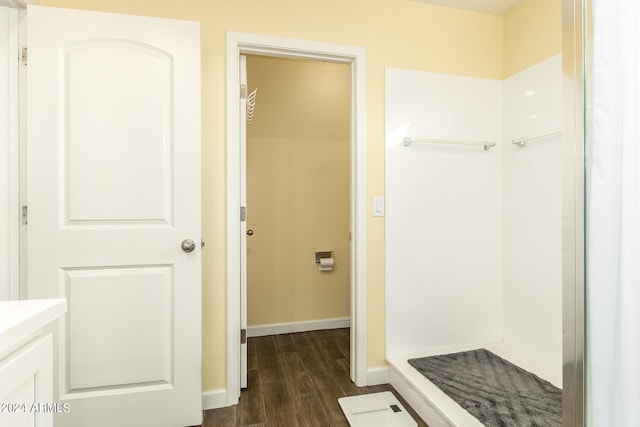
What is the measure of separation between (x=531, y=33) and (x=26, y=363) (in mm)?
2756

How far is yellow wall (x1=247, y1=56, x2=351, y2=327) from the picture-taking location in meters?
2.91

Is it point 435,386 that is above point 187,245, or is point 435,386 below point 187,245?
below

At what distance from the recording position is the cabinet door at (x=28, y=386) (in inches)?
21.8

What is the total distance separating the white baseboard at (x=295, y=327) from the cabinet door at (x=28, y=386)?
7.45ft

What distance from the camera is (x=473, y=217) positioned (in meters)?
2.27

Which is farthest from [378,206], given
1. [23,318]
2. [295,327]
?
[23,318]

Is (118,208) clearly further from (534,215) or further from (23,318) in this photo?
(534,215)

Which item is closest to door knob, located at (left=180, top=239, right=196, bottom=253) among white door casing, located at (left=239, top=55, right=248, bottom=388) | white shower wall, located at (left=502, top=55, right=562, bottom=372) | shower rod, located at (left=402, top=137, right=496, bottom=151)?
white door casing, located at (left=239, top=55, right=248, bottom=388)

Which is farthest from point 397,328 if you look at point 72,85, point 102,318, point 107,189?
point 72,85

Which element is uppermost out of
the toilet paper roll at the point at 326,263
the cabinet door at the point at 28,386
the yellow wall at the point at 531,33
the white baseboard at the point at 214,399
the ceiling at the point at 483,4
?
the ceiling at the point at 483,4

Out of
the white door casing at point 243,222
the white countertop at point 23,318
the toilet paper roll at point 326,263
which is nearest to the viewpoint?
the white countertop at point 23,318

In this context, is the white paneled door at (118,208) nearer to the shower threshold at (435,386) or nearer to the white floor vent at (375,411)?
the white floor vent at (375,411)

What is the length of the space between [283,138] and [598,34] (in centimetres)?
249

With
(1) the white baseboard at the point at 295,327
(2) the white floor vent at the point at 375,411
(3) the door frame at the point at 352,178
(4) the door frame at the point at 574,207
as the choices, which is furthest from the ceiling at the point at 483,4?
(1) the white baseboard at the point at 295,327
